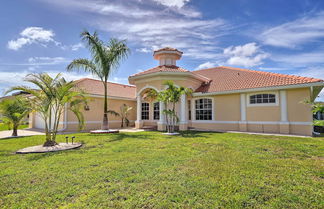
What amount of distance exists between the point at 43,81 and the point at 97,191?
6.62 m

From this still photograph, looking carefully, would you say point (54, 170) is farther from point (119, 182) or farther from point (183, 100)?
point (183, 100)

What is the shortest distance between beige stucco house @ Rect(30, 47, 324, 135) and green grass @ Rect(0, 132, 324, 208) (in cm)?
682

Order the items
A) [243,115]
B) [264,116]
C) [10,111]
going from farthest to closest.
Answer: [243,115], [264,116], [10,111]

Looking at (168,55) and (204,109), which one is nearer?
(204,109)

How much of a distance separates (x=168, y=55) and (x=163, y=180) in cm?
1603

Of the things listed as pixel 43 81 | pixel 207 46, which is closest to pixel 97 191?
pixel 43 81

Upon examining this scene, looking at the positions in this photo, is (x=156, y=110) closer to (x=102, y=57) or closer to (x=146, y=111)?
(x=146, y=111)

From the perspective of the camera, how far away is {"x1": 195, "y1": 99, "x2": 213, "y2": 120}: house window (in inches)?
635

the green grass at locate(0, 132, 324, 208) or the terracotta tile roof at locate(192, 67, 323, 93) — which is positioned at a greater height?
the terracotta tile roof at locate(192, 67, 323, 93)

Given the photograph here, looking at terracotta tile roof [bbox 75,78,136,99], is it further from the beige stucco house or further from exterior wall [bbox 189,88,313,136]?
exterior wall [bbox 189,88,313,136]

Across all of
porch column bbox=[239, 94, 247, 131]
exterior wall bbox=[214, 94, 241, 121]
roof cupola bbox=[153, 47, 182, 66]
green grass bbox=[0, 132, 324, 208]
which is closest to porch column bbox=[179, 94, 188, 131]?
exterior wall bbox=[214, 94, 241, 121]

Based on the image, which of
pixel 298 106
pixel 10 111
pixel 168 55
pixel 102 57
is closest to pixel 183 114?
pixel 168 55

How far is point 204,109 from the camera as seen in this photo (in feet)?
53.9

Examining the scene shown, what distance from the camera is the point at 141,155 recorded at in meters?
6.75
